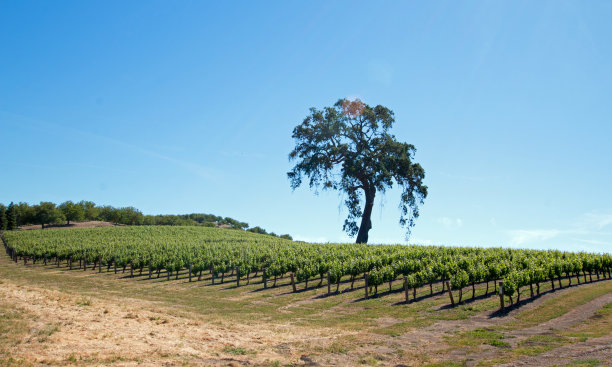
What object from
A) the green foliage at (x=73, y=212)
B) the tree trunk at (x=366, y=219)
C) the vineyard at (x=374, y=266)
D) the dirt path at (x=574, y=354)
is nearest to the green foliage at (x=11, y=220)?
the green foliage at (x=73, y=212)

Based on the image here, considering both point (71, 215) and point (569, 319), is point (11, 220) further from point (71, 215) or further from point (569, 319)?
point (569, 319)

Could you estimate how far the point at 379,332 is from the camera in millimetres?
17234

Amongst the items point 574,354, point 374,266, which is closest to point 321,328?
point 574,354

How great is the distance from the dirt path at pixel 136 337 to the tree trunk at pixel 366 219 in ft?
114

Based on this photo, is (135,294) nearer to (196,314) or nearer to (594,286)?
(196,314)

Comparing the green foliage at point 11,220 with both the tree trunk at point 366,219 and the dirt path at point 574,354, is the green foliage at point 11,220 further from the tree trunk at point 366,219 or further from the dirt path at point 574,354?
the dirt path at point 574,354

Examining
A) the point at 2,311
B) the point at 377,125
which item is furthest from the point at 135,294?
the point at 377,125

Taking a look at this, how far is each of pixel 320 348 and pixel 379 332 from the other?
167 inches

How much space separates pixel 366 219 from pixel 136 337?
135 feet

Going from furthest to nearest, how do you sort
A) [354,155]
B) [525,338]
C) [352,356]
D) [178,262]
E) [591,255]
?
[354,155] → [178,262] → [591,255] → [525,338] → [352,356]

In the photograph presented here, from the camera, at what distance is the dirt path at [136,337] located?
12.0m

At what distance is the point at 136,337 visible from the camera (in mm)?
14227

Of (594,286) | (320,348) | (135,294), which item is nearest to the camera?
(320,348)

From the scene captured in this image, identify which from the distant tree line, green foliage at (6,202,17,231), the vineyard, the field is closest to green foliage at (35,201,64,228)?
the distant tree line
